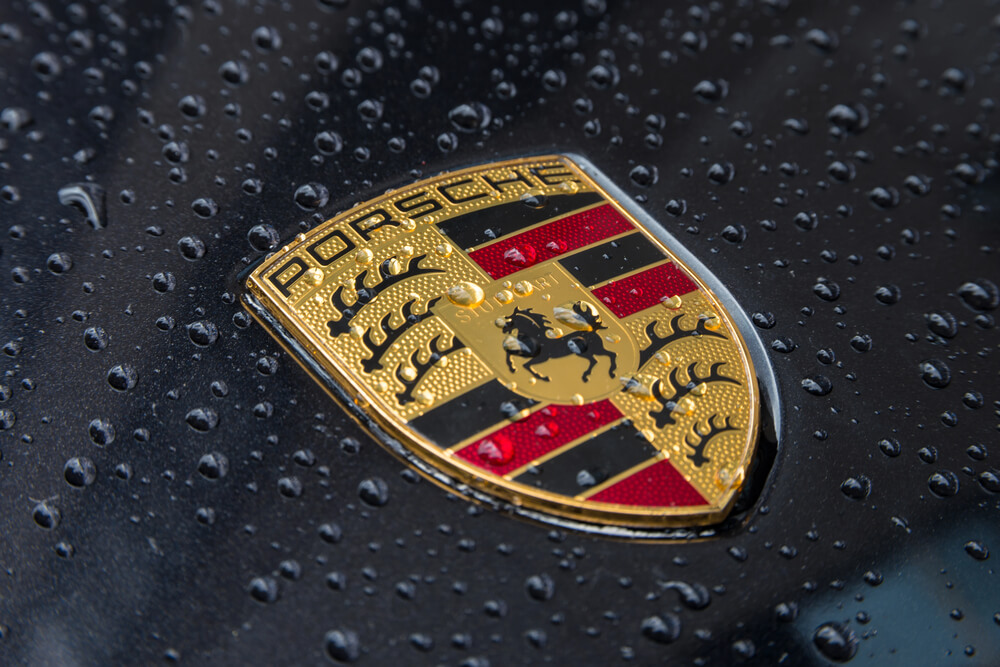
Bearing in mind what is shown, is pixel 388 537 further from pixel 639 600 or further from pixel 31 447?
pixel 31 447

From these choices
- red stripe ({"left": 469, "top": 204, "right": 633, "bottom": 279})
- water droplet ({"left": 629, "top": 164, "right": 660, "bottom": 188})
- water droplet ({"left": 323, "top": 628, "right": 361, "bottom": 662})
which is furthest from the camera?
water droplet ({"left": 629, "top": 164, "right": 660, "bottom": 188})

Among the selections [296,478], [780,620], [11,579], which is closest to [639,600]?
[780,620]

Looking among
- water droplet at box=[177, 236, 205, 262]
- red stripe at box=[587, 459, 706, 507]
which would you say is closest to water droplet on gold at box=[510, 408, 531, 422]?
red stripe at box=[587, 459, 706, 507]

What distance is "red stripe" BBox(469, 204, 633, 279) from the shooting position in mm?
940

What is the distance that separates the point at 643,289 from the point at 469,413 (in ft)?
0.89

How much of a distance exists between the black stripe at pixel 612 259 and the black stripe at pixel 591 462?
8.2 inches

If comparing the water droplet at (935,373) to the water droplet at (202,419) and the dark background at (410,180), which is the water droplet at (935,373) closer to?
the dark background at (410,180)

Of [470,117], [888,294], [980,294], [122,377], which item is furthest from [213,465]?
[980,294]

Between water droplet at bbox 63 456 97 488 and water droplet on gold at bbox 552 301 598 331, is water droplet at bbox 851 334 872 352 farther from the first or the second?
water droplet at bbox 63 456 97 488

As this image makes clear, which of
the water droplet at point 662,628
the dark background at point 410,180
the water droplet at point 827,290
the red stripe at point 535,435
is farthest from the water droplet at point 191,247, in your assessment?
the water droplet at point 827,290

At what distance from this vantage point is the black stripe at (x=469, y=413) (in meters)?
0.81

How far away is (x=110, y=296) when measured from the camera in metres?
0.93

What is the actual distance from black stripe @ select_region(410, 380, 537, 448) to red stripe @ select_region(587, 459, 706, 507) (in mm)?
124

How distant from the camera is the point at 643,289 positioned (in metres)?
0.93
